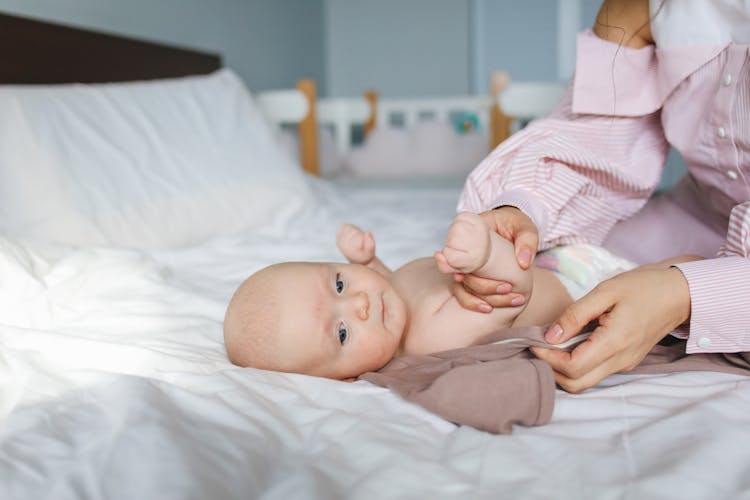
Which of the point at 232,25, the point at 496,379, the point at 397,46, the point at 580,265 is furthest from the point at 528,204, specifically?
the point at 397,46

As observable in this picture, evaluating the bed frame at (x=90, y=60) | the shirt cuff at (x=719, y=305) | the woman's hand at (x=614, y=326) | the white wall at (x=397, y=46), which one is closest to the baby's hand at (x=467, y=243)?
the woman's hand at (x=614, y=326)

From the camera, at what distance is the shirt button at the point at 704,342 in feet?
2.03

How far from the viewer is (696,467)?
423mm

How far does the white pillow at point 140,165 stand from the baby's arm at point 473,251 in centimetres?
72

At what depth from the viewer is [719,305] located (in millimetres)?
606

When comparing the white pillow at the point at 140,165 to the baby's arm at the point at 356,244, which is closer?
the baby's arm at the point at 356,244

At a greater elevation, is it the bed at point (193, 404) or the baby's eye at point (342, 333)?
the bed at point (193, 404)

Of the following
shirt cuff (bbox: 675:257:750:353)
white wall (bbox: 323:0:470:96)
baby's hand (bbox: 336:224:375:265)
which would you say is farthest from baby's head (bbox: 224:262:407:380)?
white wall (bbox: 323:0:470:96)

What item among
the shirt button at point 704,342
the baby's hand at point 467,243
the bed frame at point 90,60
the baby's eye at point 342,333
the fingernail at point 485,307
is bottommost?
the baby's eye at point 342,333

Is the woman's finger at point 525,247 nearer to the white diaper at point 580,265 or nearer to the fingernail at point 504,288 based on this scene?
the fingernail at point 504,288

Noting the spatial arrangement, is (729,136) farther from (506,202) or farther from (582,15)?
(582,15)

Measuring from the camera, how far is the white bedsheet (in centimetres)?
42

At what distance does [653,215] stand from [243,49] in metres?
2.28

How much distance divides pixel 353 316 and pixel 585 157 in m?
0.42
